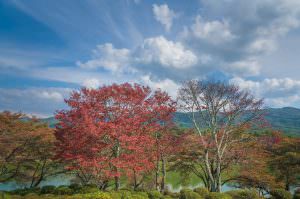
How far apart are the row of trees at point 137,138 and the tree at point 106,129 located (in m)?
0.07

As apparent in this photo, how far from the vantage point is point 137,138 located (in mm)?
16766

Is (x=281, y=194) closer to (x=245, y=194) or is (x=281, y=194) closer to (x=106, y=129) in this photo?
(x=245, y=194)

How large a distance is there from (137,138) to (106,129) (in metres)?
2.35

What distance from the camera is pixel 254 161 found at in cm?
2422

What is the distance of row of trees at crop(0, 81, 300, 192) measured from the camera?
16.3 metres

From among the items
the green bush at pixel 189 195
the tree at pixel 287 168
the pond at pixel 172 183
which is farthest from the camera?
the pond at pixel 172 183

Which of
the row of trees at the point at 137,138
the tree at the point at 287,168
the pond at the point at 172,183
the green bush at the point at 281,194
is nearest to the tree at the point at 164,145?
→ the row of trees at the point at 137,138

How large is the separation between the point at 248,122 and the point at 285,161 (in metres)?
10.1

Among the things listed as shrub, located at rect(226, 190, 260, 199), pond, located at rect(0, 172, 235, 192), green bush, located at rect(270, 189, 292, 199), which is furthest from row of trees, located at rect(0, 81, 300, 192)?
pond, located at rect(0, 172, 235, 192)

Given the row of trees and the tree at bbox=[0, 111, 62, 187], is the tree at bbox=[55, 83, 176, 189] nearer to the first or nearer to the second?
the row of trees

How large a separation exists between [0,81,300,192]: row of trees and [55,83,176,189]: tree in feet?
0.22

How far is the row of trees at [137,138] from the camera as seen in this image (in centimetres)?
1627

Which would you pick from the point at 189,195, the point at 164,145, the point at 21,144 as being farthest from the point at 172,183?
the point at 189,195

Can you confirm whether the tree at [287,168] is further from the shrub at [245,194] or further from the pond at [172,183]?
the shrub at [245,194]
